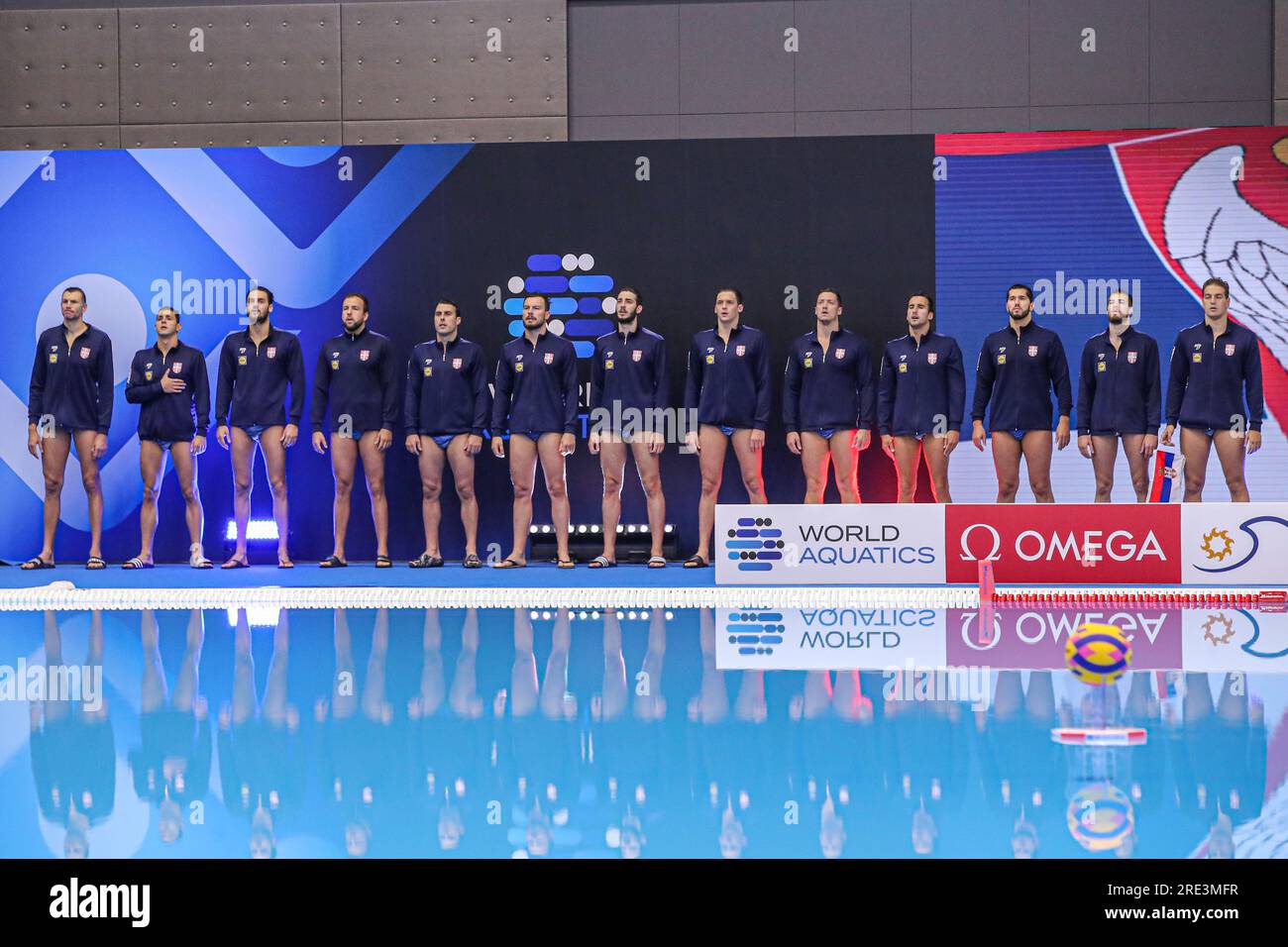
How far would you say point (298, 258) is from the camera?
11.1 m

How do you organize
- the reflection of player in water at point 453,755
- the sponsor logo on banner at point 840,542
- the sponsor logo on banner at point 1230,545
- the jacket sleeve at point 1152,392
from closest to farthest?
the reflection of player in water at point 453,755
the sponsor logo on banner at point 1230,545
the sponsor logo on banner at point 840,542
the jacket sleeve at point 1152,392

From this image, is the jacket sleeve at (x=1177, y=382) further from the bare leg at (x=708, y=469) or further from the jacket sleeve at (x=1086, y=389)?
the bare leg at (x=708, y=469)

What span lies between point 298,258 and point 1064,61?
7.39 meters

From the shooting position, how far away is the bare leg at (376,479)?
1020cm

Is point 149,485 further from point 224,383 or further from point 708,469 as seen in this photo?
point 708,469

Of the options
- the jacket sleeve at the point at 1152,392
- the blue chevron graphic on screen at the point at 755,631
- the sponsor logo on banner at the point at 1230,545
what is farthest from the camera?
the jacket sleeve at the point at 1152,392

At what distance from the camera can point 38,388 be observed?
10.3 meters

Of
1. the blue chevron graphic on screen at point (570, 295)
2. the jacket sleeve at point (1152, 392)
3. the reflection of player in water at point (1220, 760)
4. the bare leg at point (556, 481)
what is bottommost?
the reflection of player in water at point (1220, 760)

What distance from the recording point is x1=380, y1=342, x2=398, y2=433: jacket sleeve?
10.2 meters

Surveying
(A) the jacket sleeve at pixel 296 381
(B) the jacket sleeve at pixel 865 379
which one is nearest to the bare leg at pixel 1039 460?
Answer: (B) the jacket sleeve at pixel 865 379

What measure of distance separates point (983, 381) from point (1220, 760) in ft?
21.4

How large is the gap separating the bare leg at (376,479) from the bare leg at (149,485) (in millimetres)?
1669
